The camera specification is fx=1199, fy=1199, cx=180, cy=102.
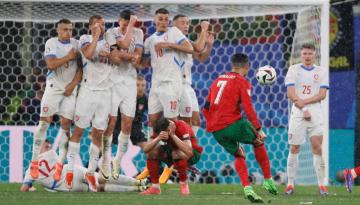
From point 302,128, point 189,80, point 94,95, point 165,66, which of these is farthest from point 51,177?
point 302,128

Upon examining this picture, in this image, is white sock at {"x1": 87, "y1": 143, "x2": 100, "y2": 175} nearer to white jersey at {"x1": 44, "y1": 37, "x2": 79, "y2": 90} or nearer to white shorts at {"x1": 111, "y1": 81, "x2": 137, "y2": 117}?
white shorts at {"x1": 111, "y1": 81, "x2": 137, "y2": 117}

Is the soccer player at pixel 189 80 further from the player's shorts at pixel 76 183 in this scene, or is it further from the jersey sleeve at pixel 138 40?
the player's shorts at pixel 76 183

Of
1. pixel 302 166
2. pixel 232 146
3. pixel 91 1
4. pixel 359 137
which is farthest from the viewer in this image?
pixel 359 137

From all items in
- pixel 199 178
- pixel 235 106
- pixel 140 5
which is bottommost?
pixel 199 178

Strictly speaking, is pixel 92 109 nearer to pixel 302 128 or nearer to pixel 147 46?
pixel 147 46

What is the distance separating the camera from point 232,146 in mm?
13227

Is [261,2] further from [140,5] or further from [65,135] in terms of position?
[65,135]

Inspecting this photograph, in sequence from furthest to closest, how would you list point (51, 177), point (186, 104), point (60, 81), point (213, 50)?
point (213, 50)
point (186, 104)
point (60, 81)
point (51, 177)

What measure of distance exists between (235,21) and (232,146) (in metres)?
5.85

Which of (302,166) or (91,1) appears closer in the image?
Answer: (91,1)

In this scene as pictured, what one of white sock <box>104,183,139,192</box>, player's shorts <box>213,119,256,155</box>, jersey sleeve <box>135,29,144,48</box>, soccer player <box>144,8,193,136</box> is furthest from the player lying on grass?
player's shorts <box>213,119,256,155</box>

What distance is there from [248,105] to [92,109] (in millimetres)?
2768

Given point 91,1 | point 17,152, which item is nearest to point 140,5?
point 91,1

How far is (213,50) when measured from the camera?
19.0 m
